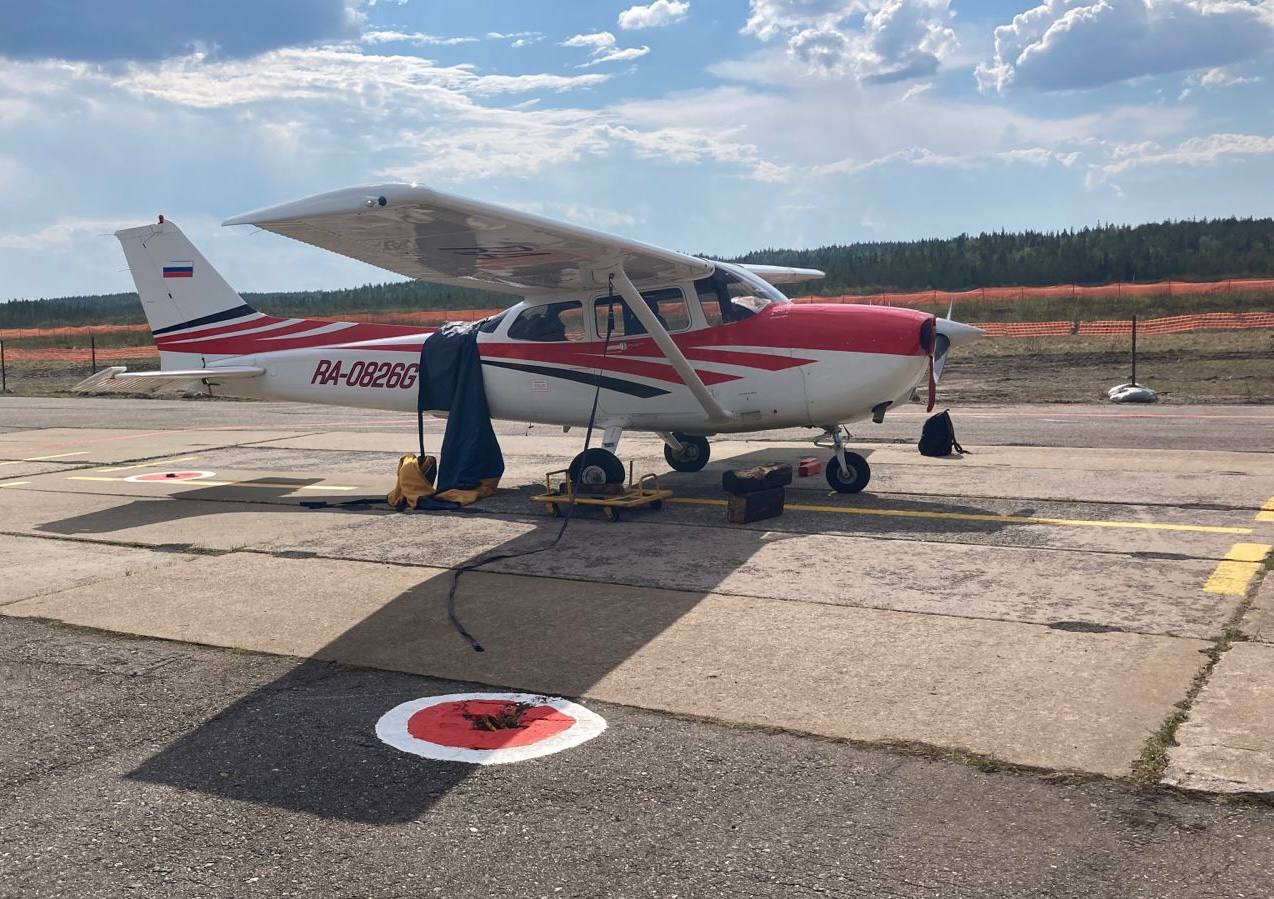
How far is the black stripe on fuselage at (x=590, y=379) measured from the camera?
1137 centimetres

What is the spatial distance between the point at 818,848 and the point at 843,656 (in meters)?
2.15

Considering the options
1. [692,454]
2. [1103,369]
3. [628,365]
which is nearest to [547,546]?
[628,365]

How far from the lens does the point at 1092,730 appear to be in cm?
469

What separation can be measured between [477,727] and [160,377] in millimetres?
9395

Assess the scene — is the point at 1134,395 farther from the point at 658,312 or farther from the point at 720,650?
the point at 720,650

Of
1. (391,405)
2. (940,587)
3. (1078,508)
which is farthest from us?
(391,405)

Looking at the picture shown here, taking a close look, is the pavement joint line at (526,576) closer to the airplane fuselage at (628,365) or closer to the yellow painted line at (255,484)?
the yellow painted line at (255,484)

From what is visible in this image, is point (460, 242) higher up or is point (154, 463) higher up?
point (460, 242)

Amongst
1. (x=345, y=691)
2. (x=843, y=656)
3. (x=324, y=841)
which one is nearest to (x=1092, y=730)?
(x=843, y=656)

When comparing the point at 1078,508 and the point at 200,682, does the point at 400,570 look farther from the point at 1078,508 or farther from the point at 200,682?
the point at 1078,508

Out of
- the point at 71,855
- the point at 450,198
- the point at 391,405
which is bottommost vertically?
the point at 71,855

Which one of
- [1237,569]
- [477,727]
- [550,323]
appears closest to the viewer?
[477,727]

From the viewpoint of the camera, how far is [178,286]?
13.7m

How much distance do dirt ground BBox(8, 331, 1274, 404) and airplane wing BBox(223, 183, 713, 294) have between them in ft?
40.4
